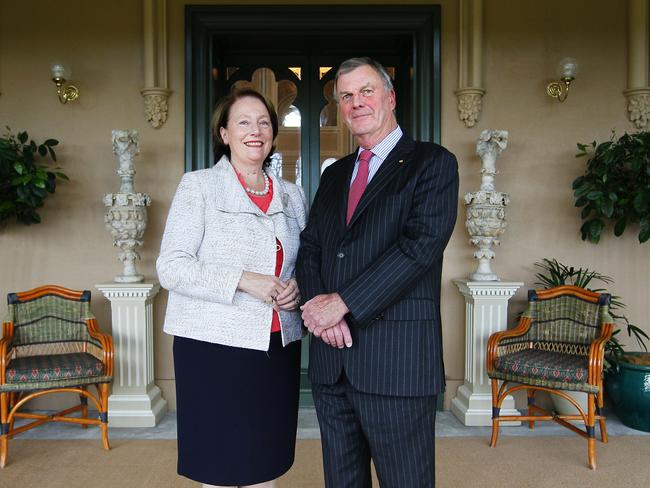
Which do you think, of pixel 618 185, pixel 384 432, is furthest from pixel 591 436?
pixel 384 432

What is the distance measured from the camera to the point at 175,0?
14.6 feet

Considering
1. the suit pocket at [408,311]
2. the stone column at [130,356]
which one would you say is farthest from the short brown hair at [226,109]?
the stone column at [130,356]

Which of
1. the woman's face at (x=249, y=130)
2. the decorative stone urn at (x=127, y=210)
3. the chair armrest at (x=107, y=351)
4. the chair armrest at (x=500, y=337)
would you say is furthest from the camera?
the decorative stone urn at (x=127, y=210)

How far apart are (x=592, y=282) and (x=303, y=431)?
2492mm

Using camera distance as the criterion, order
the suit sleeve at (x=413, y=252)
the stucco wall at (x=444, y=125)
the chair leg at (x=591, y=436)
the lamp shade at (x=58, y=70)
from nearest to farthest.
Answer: the suit sleeve at (x=413, y=252), the chair leg at (x=591, y=436), the lamp shade at (x=58, y=70), the stucco wall at (x=444, y=125)

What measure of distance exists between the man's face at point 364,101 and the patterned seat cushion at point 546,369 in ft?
7.63

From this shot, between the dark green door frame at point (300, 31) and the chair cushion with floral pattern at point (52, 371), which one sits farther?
the dark green door frame at point (300, 31)

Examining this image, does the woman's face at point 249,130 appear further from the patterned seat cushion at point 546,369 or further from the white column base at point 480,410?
the white column base at point 480,410

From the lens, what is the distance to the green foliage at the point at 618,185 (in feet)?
12.9

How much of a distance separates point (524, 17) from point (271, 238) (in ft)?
11.5

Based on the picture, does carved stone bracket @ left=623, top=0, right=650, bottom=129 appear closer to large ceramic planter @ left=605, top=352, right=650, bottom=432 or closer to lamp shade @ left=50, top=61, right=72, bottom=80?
large ceramic planter @ left=605, top=352, right=650, bottom=432

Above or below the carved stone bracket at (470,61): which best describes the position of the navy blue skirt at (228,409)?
A: below

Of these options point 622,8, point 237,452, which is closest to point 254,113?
point 237,452

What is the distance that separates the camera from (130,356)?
4.15m
